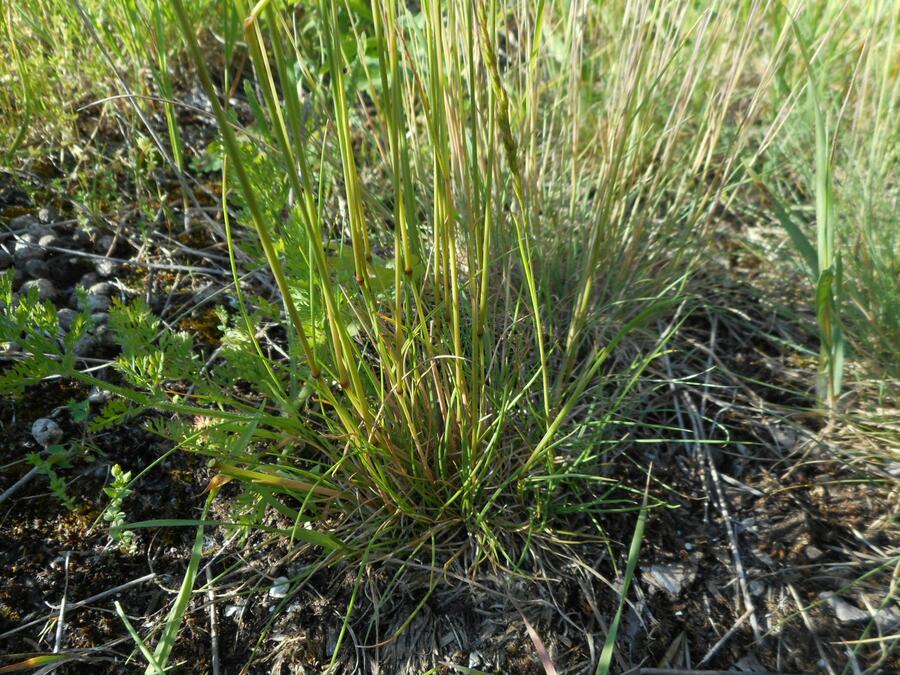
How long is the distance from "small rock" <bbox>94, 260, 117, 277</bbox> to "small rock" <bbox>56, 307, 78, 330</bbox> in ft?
0.39

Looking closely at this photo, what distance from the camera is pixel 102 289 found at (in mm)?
1358

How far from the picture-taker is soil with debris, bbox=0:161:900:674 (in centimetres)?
94

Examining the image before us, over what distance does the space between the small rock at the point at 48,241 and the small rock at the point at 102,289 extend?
15 centimetres

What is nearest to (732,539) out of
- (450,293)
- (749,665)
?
(749,665)

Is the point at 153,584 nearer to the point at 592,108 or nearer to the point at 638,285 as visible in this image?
the point at 638,285

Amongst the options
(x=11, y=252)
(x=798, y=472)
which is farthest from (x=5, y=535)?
(x=798, y=472)

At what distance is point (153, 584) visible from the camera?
3.32 ft

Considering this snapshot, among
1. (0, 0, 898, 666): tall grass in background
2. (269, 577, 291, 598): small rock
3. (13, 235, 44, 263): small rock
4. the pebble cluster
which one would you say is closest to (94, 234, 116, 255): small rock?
the pebble cluster

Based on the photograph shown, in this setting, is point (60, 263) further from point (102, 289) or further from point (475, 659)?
point (475, 659)

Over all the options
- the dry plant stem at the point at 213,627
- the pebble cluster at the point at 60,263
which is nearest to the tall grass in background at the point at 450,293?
the dry plant stem at the point at 213,627

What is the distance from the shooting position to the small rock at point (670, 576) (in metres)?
1.01

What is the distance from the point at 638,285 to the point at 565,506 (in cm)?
52

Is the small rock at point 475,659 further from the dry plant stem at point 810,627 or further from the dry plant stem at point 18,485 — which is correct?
the dry plant stem at point 18,485

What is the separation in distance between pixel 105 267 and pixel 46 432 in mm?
423
